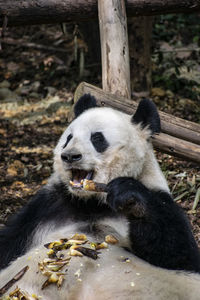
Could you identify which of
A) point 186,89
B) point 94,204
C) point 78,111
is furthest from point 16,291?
point 186,89

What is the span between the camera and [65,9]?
5754 mm

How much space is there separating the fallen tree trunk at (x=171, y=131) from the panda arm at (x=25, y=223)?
3.64 ft

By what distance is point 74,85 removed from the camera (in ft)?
31.6

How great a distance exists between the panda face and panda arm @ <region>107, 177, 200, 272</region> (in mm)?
359

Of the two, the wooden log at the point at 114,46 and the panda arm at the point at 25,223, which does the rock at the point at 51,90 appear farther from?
the panda arm at the point at 25,223

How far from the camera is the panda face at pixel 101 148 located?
13.4 ft

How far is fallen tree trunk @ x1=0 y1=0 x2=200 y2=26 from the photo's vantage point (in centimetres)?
562

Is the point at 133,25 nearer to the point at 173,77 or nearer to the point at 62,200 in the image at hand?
the point at 173,77

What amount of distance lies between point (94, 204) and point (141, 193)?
604 mm

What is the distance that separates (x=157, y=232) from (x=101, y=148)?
0.86m

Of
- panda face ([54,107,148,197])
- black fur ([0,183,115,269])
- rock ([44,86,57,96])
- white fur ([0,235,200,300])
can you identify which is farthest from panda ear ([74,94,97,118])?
rock ([44,86,57,96])

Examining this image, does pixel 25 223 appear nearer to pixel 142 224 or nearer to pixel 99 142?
pixel 99 142

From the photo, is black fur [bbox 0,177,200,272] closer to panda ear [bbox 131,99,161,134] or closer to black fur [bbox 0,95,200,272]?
black fur [bbox 0,95,200,272]

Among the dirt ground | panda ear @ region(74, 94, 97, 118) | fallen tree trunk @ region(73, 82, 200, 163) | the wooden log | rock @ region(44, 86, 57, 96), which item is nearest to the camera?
panda ear @ region(74, 94, 97, 118)
